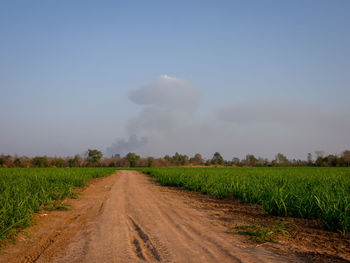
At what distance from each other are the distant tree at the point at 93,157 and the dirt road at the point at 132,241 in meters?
87.8

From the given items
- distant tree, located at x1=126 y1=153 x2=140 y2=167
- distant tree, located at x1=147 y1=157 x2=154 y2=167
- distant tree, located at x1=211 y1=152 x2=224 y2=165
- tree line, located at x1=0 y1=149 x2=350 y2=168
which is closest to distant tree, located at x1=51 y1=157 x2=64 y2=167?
tree line, located at x1=0 y1=149 x2=350 y2=168

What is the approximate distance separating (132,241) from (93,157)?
91.1 meters

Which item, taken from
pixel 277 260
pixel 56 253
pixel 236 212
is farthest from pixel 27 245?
pixel 236 212

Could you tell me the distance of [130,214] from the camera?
5707 millimetres

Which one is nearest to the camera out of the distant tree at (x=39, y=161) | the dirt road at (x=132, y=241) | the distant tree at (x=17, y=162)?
the dirt road at (x=132, y=241)

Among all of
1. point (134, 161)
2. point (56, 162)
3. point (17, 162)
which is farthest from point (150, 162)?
point (17, 162)

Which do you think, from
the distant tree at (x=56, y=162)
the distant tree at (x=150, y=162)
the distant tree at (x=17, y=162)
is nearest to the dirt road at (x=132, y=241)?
the distant tree at (x=17, y=162)

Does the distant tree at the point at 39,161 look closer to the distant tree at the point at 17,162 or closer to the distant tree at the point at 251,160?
the distant tree at the point at 17,162

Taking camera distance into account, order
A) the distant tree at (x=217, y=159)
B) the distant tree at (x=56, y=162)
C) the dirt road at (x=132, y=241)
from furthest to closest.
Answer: the distant tree at (x=217, y=159)
the distant tree at (x=56, y=162)
the dirt road at (x=132, y=241)

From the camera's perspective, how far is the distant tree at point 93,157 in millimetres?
87812

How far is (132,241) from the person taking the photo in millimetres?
3686

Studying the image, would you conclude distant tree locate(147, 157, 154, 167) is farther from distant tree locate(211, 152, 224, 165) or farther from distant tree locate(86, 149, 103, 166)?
distant tree locate(211, 152, 224, 165)

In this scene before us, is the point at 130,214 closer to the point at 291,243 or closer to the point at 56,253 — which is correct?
the point at 56,253

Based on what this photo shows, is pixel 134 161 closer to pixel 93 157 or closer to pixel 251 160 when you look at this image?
pixel 93 157
